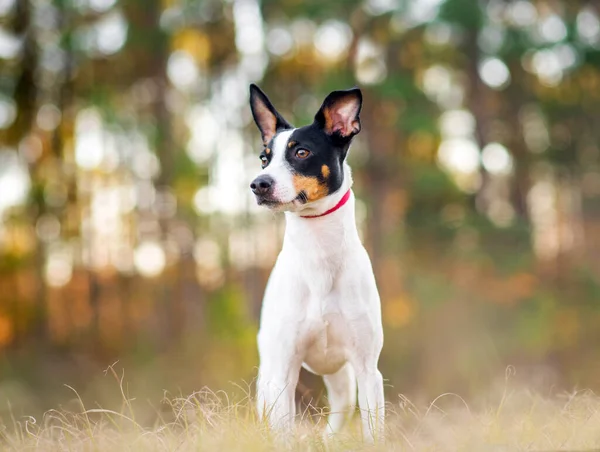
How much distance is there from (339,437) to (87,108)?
1464cm

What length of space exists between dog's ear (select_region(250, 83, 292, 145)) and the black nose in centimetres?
76

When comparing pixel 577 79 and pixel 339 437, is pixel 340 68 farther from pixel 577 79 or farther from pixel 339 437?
pixel 339 437

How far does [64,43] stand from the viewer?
15727mm

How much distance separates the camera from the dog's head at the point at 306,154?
14.0 feet

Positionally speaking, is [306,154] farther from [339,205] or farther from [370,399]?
[370,399]

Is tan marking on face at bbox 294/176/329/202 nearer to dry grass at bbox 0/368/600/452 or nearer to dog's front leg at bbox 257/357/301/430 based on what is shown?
dog's front leg at bbox 257/357/301/430

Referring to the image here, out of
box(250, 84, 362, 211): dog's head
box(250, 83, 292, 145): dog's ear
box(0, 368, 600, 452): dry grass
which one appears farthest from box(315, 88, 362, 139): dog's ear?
box(0, 368, 600, 452): dry grass

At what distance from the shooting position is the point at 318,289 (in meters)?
4.49

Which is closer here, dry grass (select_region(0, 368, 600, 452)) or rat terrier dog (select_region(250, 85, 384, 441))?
dry grass (select_region(0, 368, 600, 452))

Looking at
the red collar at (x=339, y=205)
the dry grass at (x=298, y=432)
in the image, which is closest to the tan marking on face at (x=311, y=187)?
the red collar at (x=339, y=205)

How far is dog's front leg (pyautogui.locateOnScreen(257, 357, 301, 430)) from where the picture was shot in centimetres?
446

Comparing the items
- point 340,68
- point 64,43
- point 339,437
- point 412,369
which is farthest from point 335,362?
point 64,43

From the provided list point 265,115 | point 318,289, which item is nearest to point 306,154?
point 265,115

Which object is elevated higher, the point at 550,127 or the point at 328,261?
the point at 550,127
